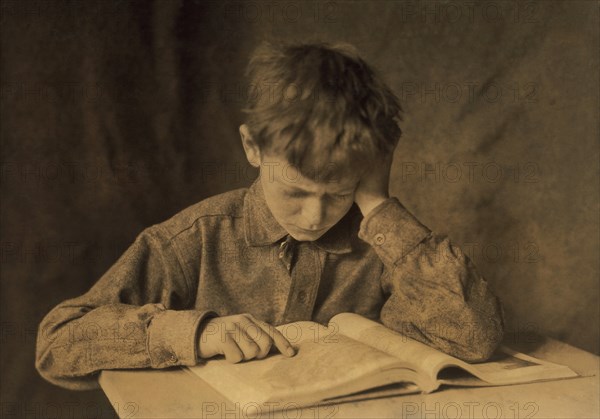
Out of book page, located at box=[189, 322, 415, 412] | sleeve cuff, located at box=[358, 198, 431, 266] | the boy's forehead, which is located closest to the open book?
book page, located at box=[189, 322, 415, 412]

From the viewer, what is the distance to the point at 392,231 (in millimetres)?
1292

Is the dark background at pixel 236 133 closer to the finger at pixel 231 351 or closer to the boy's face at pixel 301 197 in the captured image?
the boy's face at pixel 301 197

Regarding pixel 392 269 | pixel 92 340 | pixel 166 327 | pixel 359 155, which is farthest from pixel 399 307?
pixel 92 340

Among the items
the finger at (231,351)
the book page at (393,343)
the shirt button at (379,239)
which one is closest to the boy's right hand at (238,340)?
the finger at (231,351)

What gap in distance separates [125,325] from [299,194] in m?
0.38

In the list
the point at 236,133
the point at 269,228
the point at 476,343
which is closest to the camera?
the point at 476,343

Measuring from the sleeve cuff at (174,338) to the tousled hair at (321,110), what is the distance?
319 millimetres

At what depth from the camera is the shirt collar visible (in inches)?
55.1

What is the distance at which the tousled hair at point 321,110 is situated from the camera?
1.18 metres

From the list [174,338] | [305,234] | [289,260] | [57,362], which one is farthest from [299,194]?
[57,362]

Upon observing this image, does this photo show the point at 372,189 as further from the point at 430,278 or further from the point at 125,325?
the point at 125,325

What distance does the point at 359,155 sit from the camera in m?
1.20

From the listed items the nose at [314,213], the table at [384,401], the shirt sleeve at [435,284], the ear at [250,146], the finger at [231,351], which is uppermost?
the ear at [250,146]

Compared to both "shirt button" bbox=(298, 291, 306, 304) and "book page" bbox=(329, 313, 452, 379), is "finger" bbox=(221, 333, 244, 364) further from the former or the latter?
"shirt button" bbox=(298, 291, 306, 304)
